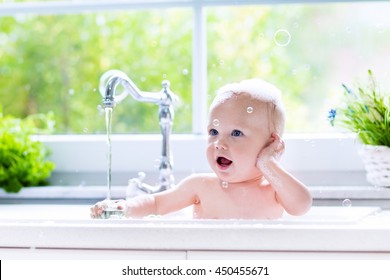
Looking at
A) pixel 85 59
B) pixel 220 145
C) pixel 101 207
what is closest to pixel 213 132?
pixel 220 145

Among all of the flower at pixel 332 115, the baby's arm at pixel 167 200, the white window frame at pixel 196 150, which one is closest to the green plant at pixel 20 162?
the white window frame at pixel 196 150

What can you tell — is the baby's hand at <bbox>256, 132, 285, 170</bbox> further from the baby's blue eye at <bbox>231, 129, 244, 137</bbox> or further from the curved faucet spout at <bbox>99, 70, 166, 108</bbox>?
the curved faucet spout at <bbox>99, 70, 166, 108</bbox>

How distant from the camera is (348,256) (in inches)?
47.0

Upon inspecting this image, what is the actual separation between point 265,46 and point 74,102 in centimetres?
83

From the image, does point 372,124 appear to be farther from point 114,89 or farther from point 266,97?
point 114,89

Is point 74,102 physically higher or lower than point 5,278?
higher

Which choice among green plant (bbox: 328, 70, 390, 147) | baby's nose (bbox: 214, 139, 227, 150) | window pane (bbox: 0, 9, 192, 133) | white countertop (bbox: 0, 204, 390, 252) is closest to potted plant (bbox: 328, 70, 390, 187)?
green plant (bbox: 328, 70, 390, 147)

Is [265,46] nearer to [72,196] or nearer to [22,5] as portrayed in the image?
[22,5]

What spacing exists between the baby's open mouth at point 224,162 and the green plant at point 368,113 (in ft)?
1.09

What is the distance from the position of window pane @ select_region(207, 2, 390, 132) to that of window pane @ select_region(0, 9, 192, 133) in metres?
0.18

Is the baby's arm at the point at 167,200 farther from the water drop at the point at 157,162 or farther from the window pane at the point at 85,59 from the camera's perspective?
the window pane at the point at 85,59

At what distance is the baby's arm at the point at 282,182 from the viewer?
148 cm

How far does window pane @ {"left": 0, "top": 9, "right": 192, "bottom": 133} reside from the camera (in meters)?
3.00

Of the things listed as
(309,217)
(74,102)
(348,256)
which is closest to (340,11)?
(74,102)
